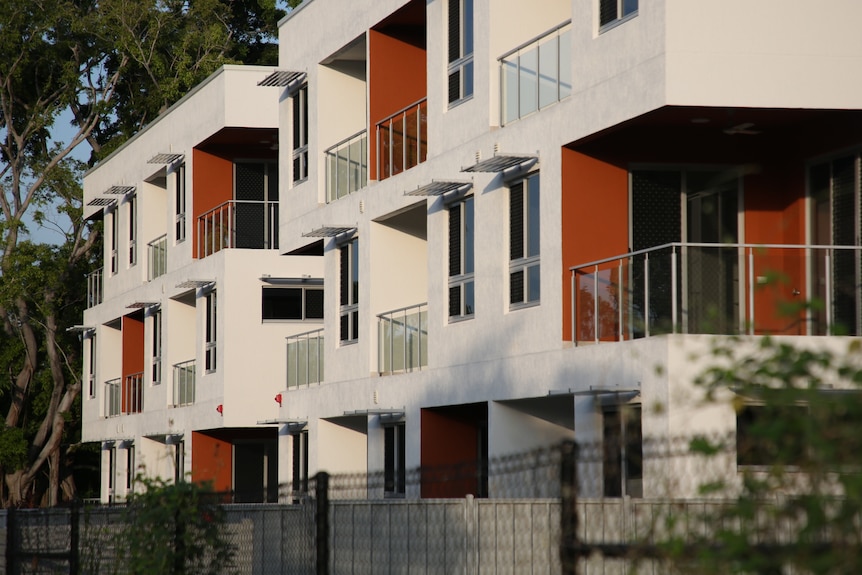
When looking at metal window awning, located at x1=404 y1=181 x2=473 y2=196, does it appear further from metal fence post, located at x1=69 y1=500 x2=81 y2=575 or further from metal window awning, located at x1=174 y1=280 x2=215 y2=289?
metal window awning, located at x1=174 y1=280 x2=215 y2=289

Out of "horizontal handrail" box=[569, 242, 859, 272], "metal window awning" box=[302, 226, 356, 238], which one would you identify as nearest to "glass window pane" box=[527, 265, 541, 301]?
"horizontal handrail" box=[569, 242, 859, 272]

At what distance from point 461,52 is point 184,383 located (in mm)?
16942

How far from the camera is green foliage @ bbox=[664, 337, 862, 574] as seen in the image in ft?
14.9

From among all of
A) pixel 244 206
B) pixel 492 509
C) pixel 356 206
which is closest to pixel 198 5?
pixel 244 206

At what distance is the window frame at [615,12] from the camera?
17.8 metres

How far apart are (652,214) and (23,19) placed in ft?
120

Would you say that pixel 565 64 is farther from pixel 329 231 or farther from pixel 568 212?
pixel 329 231

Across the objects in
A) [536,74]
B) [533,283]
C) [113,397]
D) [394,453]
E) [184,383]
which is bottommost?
[394,453]

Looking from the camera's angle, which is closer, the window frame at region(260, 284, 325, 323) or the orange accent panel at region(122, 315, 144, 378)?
the window frame at region(260, 284, 325, 323)

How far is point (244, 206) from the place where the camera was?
35.7m

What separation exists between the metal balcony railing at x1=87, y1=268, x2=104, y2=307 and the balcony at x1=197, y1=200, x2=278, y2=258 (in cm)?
1213

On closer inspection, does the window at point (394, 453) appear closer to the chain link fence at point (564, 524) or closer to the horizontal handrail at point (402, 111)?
the chain link fence at point (564, 524)

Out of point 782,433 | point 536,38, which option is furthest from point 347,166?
point 782,433

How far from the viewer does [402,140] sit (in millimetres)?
24891
